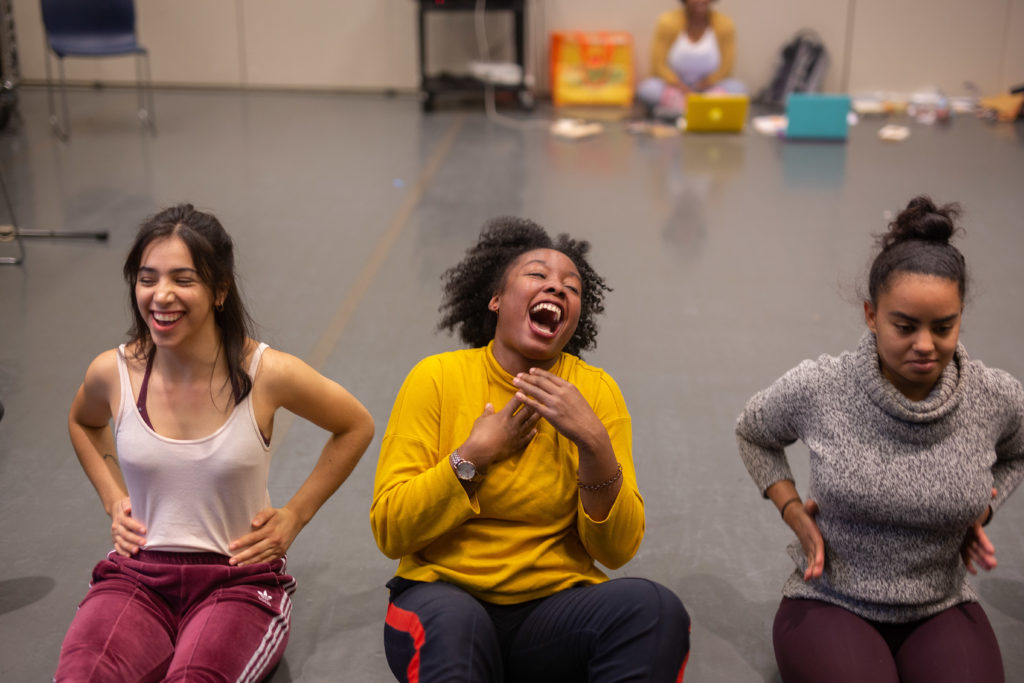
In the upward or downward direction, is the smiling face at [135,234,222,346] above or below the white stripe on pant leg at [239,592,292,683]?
above

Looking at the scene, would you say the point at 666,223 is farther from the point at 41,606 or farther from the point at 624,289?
the point at 41,606

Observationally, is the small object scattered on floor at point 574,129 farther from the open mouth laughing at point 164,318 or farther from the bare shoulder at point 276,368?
the open mouth laughing at point 164,318

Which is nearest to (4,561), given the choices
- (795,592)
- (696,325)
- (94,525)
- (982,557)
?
(94,525)

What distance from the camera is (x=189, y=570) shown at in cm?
195

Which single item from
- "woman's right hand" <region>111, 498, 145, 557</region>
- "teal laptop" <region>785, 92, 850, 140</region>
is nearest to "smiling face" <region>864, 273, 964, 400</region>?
"woman's right hand" <region>111, 498, 145, 557</region>

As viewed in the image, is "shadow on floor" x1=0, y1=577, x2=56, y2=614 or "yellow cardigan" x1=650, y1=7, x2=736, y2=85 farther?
"yellow cardigan" x1=650, y1=7, x2=736, y2=85

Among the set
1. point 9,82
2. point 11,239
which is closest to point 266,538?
point 11,239

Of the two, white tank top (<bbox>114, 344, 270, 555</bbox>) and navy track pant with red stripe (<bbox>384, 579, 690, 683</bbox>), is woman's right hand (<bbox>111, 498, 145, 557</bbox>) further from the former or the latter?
navy track pant with red stripe (<bbox>384, 579, 690, 683</bbox>)

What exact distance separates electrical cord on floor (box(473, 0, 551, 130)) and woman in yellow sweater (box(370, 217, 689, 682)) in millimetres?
6186

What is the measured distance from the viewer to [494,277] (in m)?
2.15

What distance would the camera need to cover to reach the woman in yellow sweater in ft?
5.77

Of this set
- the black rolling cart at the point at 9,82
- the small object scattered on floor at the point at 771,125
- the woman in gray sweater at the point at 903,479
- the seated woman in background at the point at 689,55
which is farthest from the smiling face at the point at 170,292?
the seated woman in background at the point at 689,55

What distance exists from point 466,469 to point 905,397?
0.81 metres

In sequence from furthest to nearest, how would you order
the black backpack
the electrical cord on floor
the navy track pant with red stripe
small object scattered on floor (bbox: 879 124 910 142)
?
1. the black backpack
2. the electrical cord on floor
3. small object scattered on floor (bbox: 879 124 910 142)
4. the navy track pant with red stripe
